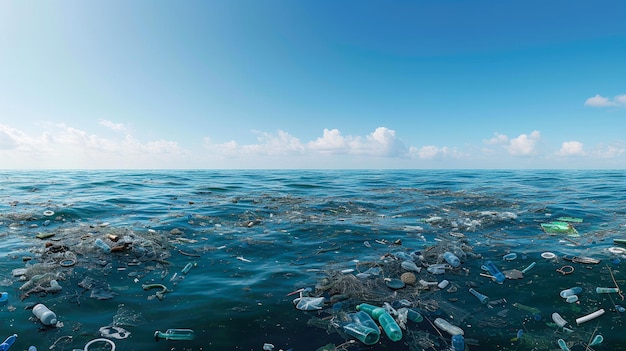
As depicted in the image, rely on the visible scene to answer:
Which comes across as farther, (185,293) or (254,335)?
(185,293)

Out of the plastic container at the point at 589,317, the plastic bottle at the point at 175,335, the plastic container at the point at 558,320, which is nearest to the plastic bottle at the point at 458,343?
the plastic container at the point at 558,320

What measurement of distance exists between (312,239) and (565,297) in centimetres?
631

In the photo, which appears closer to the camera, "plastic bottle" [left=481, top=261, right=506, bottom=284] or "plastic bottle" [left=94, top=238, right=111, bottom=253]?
"plastic bottle" [left=481, top=261, right=506, bottom=284]

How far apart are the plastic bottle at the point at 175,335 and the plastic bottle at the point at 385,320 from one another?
2.75m

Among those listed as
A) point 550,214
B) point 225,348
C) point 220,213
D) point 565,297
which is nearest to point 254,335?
point 225,348

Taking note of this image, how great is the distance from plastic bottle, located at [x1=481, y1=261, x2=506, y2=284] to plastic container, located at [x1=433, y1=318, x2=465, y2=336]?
2302 millimetres

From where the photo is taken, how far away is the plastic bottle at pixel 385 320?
4.26m

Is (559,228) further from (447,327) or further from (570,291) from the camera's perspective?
(447,327)

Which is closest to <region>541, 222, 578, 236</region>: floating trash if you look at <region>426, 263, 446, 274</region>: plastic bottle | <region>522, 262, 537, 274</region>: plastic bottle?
<region>522, 262, 537, 274</region>: plastic bottle

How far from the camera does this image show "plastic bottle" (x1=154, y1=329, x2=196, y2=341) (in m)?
4.24

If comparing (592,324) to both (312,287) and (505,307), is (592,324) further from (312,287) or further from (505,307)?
(312,287)

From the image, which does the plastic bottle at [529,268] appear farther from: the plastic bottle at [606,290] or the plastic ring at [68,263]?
the plastic ring at [68,263]

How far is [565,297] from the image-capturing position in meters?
5.23

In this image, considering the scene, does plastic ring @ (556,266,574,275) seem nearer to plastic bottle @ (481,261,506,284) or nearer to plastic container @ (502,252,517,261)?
plastic container @ (502,252,517,261)
